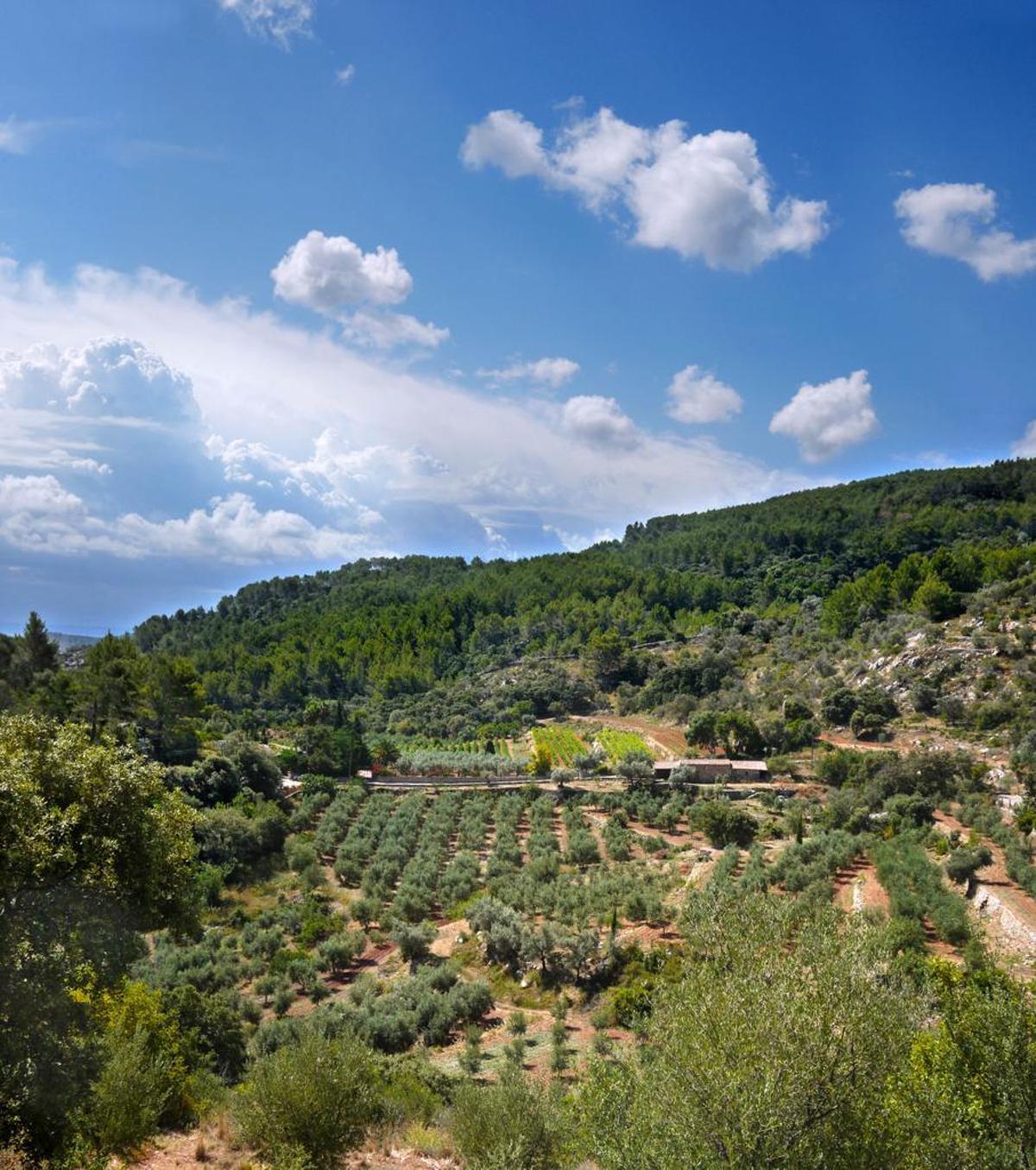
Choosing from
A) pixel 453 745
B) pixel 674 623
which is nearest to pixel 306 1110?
pixel 453 745

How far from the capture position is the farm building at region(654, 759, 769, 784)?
5275 centimetres

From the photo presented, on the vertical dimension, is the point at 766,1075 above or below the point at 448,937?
above

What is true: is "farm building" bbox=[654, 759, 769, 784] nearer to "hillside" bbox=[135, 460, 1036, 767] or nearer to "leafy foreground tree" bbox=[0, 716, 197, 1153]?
"hillside" bbox=[135, 460, 1036, 767]

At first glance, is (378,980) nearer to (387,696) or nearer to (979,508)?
(387,696)

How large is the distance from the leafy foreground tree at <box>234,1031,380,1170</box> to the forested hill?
7754 cm

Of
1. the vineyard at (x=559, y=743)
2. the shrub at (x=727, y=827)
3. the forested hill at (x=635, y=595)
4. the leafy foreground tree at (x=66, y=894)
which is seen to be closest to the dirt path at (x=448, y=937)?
the shrub at (x=727, y=827)

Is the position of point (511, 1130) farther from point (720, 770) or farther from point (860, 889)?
point (720, 770)

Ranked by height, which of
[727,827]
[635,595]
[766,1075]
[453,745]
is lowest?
[727,827]

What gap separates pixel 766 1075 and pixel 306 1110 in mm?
6591

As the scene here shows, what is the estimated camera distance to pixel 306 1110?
10891 millimetres

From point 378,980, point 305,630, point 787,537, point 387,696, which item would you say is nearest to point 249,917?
point 378,980

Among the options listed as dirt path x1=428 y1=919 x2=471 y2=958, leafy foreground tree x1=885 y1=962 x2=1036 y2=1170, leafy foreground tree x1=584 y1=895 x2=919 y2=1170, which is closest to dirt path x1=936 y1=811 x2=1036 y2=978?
leafy foreground tree x1=885 y1=962 x2=1036 y2=1170

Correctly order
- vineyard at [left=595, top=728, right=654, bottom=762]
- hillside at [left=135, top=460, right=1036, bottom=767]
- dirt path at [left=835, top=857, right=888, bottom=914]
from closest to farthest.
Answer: dirt path at [left=835, top=857, right=888, bottom=914]
vineyard at [left=595, top=728, right=654, bottom=762]
hillside at [left=135, top=460, right=1036, bottom=767]

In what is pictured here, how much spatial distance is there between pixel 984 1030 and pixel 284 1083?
1021cm
